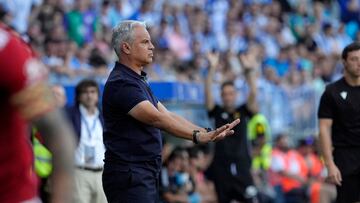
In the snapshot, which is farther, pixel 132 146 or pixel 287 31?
pixel 287 31

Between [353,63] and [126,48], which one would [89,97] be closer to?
[353,63]

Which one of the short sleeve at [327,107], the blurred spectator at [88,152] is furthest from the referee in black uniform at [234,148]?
the short sleeve at [327,107]

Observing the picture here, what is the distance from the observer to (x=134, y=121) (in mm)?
7078

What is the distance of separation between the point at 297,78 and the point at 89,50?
19.1ft

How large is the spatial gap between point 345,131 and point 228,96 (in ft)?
10.4

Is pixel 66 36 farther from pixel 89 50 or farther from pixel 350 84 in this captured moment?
pixel 350 84

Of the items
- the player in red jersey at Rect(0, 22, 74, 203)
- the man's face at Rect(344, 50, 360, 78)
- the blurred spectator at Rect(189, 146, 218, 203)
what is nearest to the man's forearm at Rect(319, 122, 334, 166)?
the man's face at Rect(344, 50, 360, 78)

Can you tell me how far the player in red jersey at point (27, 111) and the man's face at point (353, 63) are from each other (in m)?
5.94

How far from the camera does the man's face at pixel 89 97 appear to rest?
35.3 ft

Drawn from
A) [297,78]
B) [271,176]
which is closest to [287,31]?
[297,78]

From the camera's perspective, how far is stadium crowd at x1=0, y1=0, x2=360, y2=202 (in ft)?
46.5

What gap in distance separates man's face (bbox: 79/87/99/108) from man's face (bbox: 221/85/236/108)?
2191mm

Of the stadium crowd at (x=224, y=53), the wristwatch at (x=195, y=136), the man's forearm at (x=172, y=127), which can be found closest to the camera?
the wristwatch at (x=195, y=136)

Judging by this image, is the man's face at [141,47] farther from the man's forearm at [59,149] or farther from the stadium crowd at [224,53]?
the stadium crowd at [224,53]
